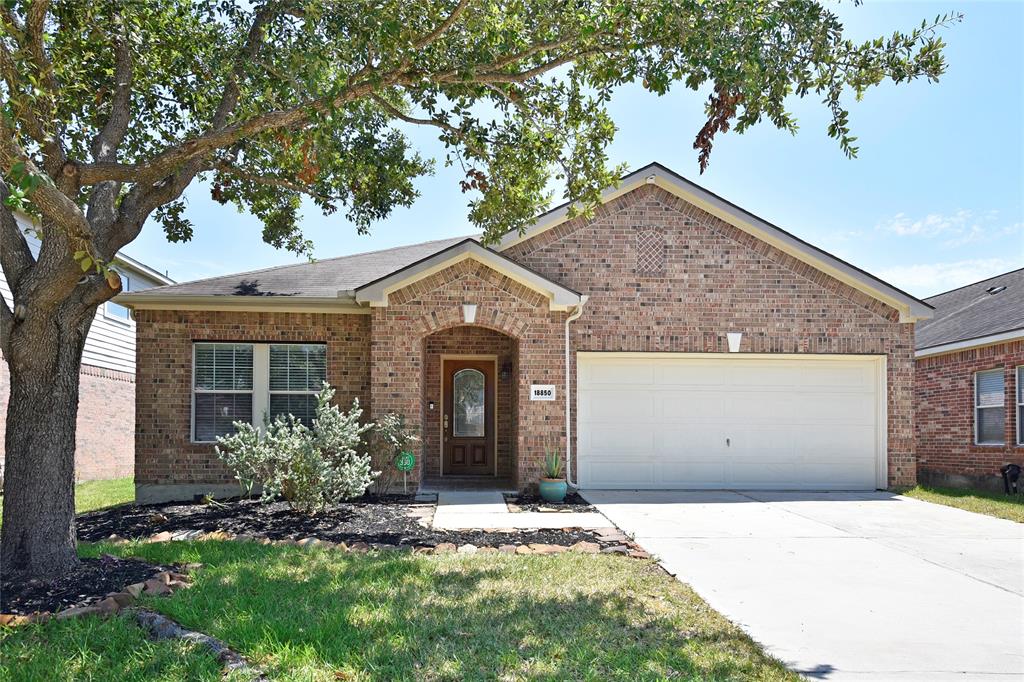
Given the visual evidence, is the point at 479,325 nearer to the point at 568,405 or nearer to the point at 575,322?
the point at 575,322

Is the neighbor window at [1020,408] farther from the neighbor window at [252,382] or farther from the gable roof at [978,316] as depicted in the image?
the neighbor window at [252,382]

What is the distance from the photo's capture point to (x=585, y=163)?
844cm

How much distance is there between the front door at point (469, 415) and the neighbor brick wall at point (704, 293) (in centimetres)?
309

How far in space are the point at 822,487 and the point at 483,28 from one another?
9.49 metres

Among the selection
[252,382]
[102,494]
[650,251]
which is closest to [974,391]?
[650,251]

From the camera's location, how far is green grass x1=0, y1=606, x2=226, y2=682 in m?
3.93

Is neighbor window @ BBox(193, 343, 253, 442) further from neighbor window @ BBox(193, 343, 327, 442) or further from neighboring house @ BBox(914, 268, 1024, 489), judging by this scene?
neighboring house @ BBox(914, 268, 1024, 489)

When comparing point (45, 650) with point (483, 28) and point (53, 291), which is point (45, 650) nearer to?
point (53, 291)

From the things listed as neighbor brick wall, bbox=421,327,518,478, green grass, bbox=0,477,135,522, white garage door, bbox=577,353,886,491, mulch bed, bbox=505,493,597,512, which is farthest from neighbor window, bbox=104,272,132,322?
white garage door, bbox=577,353,886,491

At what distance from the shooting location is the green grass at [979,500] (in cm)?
1016

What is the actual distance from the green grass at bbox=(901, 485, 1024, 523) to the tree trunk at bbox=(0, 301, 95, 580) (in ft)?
36.5

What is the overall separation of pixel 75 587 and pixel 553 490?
6505 mm

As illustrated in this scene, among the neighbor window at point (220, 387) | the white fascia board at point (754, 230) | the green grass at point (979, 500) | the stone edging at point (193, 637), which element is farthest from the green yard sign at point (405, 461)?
the green grass at point (979, 500)

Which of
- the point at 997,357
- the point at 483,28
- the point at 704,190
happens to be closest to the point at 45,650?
the point at 483,28
